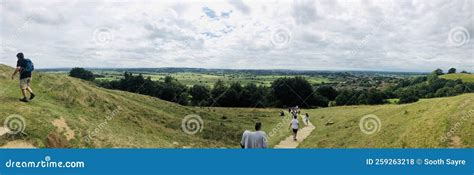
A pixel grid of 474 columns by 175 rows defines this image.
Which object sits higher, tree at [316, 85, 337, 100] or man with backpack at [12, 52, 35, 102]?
man with backpack at [12, 52, 35, 102]

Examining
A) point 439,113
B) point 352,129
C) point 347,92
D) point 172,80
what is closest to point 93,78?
point 172,80

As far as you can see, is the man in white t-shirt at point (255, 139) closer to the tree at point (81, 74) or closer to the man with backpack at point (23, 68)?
the man with backpack at point (23, 68)

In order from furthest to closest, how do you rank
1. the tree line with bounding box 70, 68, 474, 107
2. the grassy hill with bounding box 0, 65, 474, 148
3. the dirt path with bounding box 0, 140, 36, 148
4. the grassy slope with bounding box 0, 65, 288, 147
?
the tree line with bounding box 70, 68, 474, 107 → the grassy slope with bounding box 0, 65, 288, 147 → the grassy hill with bounding box 0, 65, 474, 148 → the dirt path with bounding box 0, 140, 36, 148

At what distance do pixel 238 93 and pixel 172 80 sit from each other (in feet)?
79.4

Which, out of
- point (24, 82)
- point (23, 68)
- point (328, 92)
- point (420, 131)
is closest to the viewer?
point (23, 68)

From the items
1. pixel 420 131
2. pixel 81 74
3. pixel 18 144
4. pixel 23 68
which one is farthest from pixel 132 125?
pixel 81 74

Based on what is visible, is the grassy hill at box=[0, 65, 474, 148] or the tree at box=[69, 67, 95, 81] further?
the tree at box=[69, 67, 95, 81]

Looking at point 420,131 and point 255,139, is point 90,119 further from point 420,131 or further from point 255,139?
point 420,131

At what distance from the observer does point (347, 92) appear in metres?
102

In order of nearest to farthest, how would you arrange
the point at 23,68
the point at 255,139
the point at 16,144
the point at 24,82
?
the point at 255,139 → the point at 16,144 → the point at 23,68 → the point at 24,82

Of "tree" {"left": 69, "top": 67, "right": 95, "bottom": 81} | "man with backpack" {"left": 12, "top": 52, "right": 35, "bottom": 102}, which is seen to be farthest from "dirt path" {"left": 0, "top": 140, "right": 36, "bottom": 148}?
"tree" {"left": 69, "top": 67, "right": 95, "bottom": 81}

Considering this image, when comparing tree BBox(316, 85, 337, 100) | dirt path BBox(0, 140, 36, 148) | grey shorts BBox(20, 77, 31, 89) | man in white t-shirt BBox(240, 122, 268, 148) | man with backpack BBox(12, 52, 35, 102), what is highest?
man with backpack BBox(12, 52, 35, 102)

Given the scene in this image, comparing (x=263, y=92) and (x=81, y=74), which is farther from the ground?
(x=81, y=74)

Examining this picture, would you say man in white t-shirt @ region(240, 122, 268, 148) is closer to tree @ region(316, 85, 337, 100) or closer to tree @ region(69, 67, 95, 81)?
tree @ region(316, 85, 337, 100)
